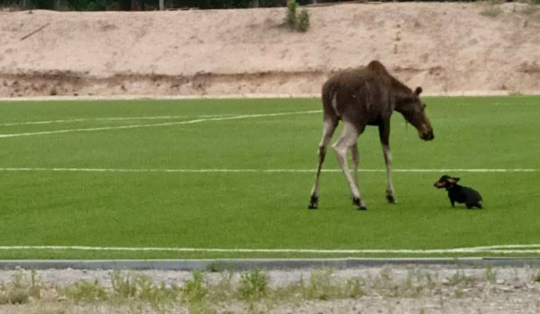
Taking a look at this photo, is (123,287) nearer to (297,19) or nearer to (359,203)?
(359,203)

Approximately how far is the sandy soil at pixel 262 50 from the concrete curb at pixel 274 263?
5766cm

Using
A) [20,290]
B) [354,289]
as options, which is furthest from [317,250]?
[20,290]

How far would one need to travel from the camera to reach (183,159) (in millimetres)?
32406

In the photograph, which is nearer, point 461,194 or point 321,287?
point 321,287

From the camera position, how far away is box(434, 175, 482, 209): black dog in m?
21.8

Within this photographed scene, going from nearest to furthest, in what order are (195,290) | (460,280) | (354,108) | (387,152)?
(195,290) < (460,280) < (354,108) < (387,152)

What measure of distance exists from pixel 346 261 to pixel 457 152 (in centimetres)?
1751

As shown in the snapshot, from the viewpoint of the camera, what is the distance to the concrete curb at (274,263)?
1584 centimetres

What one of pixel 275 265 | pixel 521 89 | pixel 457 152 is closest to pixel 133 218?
pixel 275 265

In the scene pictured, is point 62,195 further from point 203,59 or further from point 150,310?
point 203,59

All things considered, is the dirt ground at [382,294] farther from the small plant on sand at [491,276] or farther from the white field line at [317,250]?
the white field line at [317,250]

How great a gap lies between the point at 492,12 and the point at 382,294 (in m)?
70.4

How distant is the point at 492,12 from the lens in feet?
274

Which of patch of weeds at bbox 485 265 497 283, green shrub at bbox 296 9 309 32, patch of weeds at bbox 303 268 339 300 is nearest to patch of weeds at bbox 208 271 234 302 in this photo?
patch of weeds at bbox 303 268 339 300
